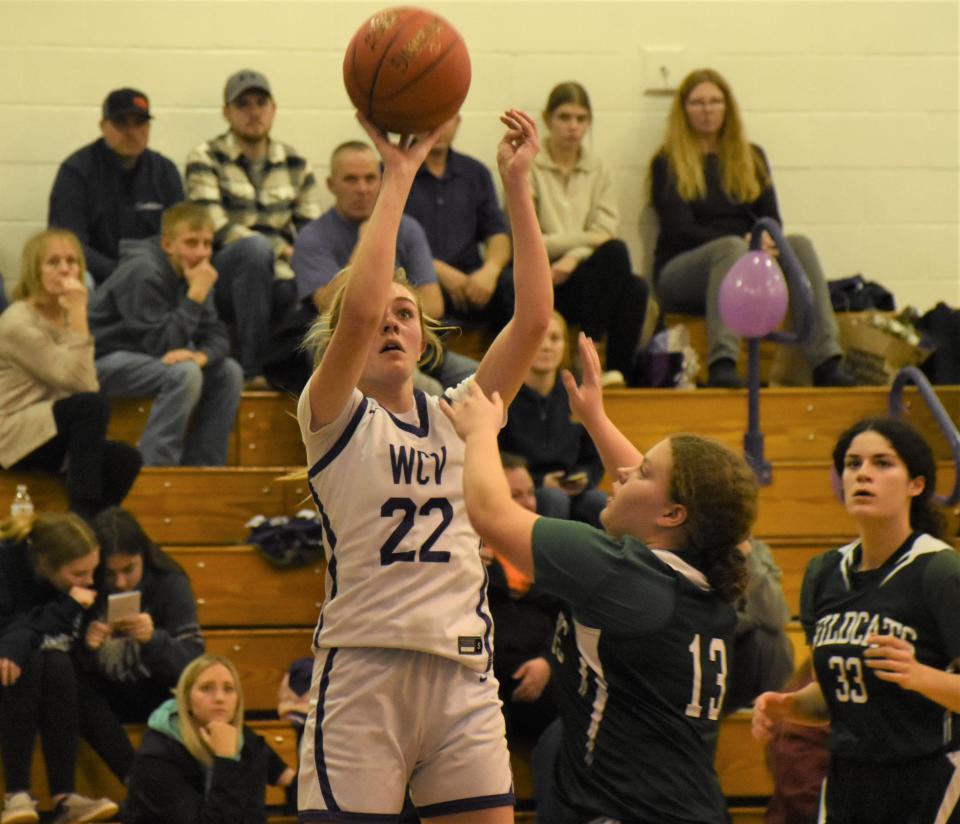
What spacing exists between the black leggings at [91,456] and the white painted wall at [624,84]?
1952 mm

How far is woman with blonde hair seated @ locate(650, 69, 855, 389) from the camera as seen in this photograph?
7062 millimetres

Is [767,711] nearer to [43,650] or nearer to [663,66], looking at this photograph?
[43,650]

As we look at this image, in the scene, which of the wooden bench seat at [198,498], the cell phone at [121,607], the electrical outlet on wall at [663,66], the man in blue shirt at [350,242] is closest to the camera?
the cell phone at [121,607]

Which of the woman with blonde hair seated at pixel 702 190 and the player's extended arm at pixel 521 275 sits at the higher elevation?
the woman with blonde hair seated at pixel 702 190

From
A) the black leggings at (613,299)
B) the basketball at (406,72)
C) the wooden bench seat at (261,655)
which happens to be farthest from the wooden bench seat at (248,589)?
the basketball at (406,72)

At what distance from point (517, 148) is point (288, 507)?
318cm

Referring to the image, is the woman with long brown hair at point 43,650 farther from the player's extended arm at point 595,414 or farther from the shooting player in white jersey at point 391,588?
the player's extended arm at point 595,414

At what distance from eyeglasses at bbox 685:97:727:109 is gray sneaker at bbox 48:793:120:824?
429cm

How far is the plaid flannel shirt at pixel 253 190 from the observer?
6.81 metres

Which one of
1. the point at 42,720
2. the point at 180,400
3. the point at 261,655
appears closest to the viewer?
the point at 42,720

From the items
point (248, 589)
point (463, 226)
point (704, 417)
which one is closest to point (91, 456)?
point (248, 589)

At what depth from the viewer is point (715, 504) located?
8.70 ft

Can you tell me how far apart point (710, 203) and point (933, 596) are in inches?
160

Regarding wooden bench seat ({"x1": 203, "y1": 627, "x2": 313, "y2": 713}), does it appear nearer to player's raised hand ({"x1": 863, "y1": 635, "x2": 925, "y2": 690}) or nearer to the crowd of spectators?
the crowd of spectators
